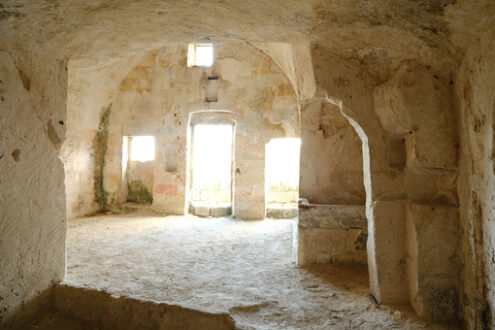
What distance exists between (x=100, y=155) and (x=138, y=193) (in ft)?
4.25

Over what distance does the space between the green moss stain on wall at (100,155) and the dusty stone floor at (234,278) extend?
2152 mm

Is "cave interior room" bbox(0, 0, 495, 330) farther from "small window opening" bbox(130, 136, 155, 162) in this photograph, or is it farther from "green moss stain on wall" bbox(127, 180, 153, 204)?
"small window opening" bbox(130, 136, 155, 162)

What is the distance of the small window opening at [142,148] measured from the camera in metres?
7.49

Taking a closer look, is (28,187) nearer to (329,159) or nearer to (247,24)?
(247,24)

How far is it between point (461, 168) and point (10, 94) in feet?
11.1

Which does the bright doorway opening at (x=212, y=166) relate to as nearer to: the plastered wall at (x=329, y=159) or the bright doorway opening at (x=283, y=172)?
the bright doorway opening at (x=283, y=172)

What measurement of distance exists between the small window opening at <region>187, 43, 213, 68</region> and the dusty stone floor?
159 inches

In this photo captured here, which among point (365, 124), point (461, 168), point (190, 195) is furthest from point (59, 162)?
point (190, 195)

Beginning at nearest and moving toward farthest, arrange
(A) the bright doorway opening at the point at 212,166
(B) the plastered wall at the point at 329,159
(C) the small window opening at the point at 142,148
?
(B) the plastered wall at the point at 329,159
(C) the small window opening at the point at 142,148
(A) the bright doorway opening at the point at 212,166

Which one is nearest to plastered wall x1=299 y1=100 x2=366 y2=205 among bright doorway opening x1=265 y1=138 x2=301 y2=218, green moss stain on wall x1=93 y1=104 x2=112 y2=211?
bright doorway opening x1=265 y1=138 x2=301 y2=218

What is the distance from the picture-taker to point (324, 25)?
84.0 inches

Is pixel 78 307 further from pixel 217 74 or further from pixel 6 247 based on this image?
pixel 217 74

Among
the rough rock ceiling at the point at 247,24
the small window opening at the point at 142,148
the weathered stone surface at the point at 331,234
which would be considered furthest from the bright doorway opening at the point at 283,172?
the rough rock ceiling at the point at 247,24

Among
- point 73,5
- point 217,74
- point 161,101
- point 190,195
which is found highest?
point 217,74
